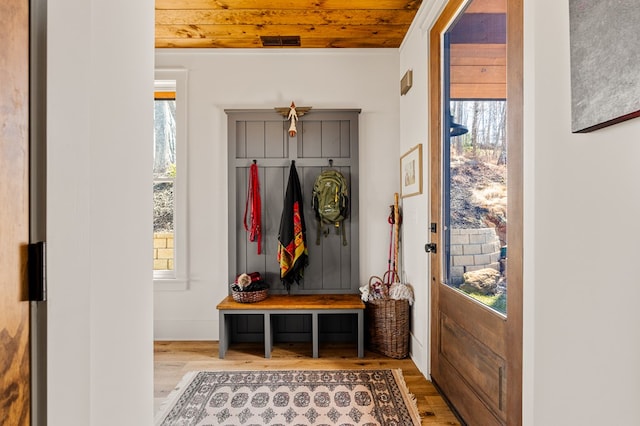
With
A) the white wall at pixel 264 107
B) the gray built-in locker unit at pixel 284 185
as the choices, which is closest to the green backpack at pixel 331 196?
the gray built-in locker unit at pixel 284 185

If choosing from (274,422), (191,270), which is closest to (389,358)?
(274,422)

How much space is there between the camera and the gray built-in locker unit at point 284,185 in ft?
11.2

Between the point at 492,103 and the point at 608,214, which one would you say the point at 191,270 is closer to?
the point at 492,103

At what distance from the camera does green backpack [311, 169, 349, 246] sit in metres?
3.29

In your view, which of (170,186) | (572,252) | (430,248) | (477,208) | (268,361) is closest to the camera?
(572,252)

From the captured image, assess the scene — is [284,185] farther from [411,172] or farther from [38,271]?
[38,271]

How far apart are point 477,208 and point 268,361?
1.99m

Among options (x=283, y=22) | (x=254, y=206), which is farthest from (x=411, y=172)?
(x=283, y=22)

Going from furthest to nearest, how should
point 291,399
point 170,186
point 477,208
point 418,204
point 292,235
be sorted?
1. point 170,186
2. point 292,235
3. point 418,204
4. point 291,399
5. point 477,208

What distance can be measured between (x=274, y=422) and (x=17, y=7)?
2098 mm

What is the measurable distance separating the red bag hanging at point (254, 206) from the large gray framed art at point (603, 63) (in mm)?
2627

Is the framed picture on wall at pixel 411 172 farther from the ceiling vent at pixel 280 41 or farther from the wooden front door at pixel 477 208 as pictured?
the ceiling vent at pixel 280 41

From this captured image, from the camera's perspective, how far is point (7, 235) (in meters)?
0.60

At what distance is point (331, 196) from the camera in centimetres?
329
